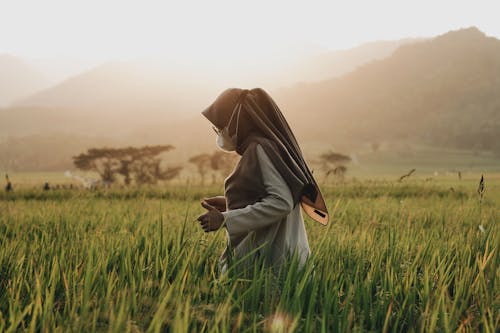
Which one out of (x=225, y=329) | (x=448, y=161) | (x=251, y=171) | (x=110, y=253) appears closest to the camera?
(x=225, y=329)

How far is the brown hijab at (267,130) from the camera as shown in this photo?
2.54m

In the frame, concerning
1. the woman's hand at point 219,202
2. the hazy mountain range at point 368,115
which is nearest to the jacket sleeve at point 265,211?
the woman's hand at point 219,202

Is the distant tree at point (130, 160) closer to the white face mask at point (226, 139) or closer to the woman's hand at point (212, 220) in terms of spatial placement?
the white face mask at point (226, 139)

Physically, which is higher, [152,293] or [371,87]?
[371,87]

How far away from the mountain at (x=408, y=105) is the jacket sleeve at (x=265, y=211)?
145021 mm

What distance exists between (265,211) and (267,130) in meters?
0.48

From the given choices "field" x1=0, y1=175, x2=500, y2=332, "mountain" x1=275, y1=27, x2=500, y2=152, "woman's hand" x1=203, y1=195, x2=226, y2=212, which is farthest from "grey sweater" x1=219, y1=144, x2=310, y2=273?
"mountain" x1=275, y1=27, x2=500, y2=152

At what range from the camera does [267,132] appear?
2592 millimetres

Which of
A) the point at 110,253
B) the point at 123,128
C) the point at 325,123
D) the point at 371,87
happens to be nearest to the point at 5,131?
the point at 123,128

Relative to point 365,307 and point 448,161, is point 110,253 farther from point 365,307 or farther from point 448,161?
point 448,161

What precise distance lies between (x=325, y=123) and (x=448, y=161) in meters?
51.1

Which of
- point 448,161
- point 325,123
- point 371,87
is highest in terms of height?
point 371,87

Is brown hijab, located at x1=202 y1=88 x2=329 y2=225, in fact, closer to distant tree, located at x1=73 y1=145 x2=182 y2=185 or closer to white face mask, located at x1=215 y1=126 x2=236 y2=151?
white face mask, located at x1=215 y1=126 x2=236 y2=151

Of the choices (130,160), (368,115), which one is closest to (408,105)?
(368,115)
